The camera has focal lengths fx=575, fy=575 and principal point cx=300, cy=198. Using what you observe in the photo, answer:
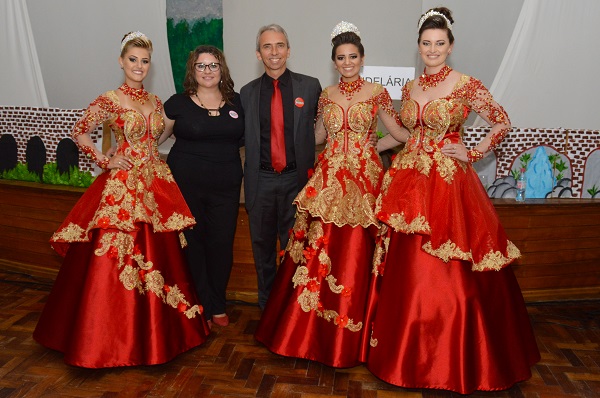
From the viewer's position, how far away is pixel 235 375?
3.13 metres

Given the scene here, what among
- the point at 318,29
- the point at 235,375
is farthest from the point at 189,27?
the point at 235,375

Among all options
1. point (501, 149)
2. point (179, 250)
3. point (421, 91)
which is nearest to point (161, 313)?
point (179, 250)

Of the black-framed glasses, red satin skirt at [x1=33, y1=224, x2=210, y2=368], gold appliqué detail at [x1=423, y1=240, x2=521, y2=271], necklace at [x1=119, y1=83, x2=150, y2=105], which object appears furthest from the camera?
the black-framed glasses

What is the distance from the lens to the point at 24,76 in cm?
500

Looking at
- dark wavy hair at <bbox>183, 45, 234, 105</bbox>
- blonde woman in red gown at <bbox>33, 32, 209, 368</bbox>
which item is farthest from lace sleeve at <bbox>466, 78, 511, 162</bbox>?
blonde woman in red gown at <bbox>33, 32, 209, 368</bbox>

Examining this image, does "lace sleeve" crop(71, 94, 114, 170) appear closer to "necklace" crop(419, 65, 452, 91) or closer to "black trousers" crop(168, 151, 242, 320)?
"black trousers" crop(168, 151, 242, 320)

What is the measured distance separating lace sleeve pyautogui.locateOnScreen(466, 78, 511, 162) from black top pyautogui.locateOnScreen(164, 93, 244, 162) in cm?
135

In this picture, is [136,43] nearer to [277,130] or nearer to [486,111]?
[277,130]

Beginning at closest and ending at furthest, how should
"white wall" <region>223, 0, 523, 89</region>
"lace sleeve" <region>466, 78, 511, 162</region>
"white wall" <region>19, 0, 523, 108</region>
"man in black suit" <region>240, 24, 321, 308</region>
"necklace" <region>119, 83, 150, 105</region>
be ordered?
"lace sleeve" <region>466, 78, 511, 162</region>
"necklace" <region>119, 83, 150, 105</region>
"man in black suit" <region>240, 24, 321, 308</region>
"white wall" <region>19, 0, 523, 108</region>
"white wall" <region>223, 0, 523, 89</region>

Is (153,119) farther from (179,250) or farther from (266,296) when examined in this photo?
(266,296)

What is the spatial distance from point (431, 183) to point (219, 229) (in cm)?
135

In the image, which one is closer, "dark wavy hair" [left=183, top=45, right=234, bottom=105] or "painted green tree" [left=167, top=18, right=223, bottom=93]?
"dark wavy hair" [left=183, top=45, right=234, bottom=105]

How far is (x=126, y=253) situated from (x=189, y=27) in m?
3.31

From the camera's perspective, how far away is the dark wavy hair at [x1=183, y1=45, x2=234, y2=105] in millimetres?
3328
